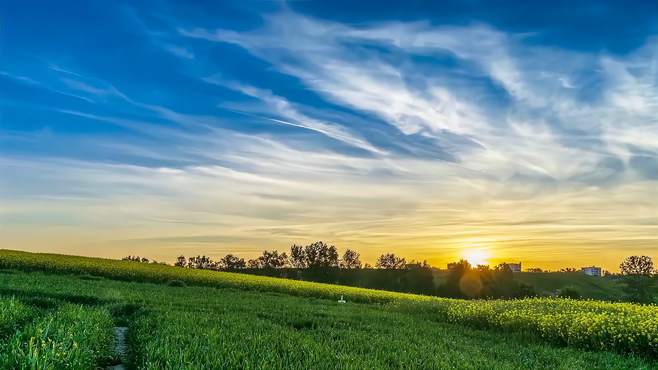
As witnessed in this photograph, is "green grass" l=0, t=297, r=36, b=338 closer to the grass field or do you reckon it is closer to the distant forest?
the grass field

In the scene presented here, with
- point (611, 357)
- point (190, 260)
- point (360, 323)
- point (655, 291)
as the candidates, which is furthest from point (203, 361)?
point (190, 260)

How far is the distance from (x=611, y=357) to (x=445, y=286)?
3288 inches

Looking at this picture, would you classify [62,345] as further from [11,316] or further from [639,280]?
[639,280]

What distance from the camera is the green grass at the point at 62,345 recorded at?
6.93 meters

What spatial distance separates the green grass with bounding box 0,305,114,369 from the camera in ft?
22.7

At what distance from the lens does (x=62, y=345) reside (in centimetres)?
787

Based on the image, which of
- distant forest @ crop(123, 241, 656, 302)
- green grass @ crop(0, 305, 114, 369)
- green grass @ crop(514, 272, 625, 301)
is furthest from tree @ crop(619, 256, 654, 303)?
green grass @ crop(0, 305, 114, 369)

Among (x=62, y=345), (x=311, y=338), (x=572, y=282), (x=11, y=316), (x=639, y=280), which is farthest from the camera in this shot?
(x=572, y=282)

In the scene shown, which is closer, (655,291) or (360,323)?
(360,323)

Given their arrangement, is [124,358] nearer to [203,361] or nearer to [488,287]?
[203,361]

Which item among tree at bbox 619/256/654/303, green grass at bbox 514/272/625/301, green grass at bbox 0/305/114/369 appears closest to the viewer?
green grass at bbox 0/305/114/369

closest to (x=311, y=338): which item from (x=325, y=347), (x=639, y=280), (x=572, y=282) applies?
(x=325, y=347)

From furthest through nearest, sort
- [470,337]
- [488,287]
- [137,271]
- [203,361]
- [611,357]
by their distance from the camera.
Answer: [488,287] → [137,271] → [470,337] → [611,357] → [203,361]

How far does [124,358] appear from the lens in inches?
376
